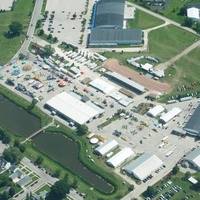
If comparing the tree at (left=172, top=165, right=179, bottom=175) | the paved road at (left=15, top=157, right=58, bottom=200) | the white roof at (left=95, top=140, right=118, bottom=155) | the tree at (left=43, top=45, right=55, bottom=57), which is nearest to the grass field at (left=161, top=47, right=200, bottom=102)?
the white roof at (left=95, top=140, right=118, bottom=155)

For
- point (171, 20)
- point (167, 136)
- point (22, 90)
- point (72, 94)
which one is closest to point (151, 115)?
point (167, 136)

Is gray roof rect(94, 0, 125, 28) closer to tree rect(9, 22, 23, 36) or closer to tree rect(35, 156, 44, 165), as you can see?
tree rect(9, 22, 23, 36)

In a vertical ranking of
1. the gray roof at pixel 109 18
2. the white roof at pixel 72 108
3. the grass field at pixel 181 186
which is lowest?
the grass field at pixel 181 186

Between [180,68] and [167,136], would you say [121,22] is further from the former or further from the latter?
[167,136]

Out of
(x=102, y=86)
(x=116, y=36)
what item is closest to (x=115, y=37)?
(x=116, y=36)

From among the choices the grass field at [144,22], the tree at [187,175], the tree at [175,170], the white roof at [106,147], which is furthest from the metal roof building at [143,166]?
the grass field at [144,22]

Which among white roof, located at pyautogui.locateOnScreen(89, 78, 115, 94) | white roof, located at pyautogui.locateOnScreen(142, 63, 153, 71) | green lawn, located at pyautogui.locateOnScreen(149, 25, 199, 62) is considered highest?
green lawn, located at pyautogui.locateOnScreen(149, 25, 199, 62)

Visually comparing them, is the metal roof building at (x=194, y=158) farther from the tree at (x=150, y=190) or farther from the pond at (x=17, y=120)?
the pond at (x=17, y=120)
